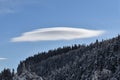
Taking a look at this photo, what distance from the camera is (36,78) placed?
112 m

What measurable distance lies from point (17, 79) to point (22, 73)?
2381 mm

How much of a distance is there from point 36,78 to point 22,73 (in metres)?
3.95

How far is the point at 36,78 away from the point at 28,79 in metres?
2.03

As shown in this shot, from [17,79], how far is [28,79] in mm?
2751

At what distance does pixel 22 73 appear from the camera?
373 ft

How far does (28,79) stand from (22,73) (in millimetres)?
3128

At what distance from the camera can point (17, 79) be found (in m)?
112

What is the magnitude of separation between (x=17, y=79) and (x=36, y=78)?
4.52 m

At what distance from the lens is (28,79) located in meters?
111
